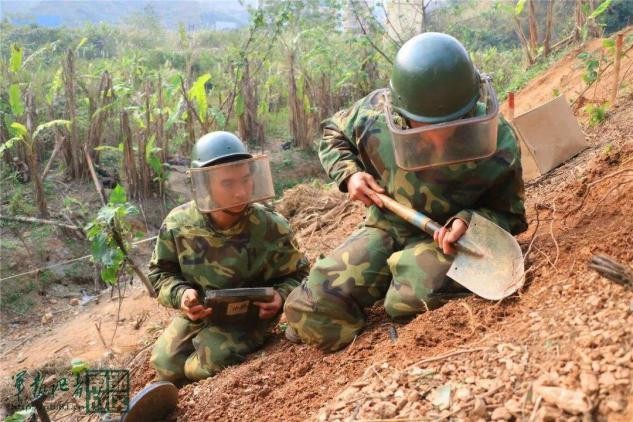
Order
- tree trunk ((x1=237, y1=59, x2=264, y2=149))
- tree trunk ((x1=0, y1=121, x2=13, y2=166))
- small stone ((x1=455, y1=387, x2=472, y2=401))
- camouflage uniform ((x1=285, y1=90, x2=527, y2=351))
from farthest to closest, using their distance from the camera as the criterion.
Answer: tree trunk ((x1=237, y1=59, x2=264, y2=149)) → tree trunk ((x1=0, y1=121, x2=13, y2=166)) → camouflage uniform ((x1=285, y1=90, x2=527, y2=351)) → small stone ((x1=455, y1=387, x2=472, y2=401))

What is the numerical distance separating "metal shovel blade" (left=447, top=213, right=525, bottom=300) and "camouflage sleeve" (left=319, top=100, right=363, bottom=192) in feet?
2.15

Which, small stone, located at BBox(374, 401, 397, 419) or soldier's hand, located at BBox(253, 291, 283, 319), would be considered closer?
small stone, located at BBox(374, 401, 397, 419)

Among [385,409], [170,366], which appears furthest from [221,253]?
[385,409]

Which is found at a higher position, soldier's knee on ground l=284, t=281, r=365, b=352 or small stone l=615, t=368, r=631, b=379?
small stone l=615, t=368, r=631, b=379

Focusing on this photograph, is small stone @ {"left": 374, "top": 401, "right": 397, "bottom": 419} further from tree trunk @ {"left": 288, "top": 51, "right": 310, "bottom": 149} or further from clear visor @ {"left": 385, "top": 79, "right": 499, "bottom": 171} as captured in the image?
tree trunk @ {"left": 288, "top": 51, "right": 310, "bottom": 149}

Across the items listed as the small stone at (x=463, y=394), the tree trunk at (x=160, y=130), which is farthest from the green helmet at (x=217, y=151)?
the tree trunk at (x=160, y=130)

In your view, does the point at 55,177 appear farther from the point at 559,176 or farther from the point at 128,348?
the point at 559,176

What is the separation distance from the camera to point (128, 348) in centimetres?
457

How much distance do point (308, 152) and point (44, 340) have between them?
551 centimetres

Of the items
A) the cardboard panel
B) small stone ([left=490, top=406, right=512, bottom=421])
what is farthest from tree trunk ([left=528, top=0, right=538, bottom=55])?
small stone ([left=490, top=406, right=512, bottom=421])

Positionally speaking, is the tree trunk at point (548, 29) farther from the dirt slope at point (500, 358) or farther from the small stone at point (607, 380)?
the small stone at point (607, 380)

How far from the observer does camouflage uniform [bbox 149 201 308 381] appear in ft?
11.1

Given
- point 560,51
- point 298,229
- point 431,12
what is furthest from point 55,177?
point 431,12

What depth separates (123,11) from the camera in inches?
1204
